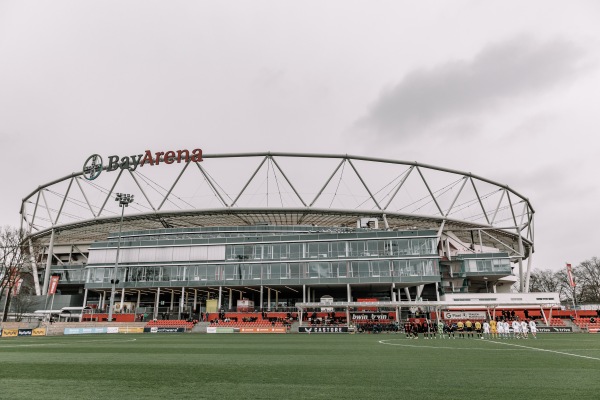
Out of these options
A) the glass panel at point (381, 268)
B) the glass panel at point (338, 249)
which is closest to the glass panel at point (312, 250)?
the glass panel at point (338, 249)

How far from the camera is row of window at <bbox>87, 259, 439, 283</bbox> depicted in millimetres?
58219

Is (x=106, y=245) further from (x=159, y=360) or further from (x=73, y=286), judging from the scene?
(x=159, y=360)

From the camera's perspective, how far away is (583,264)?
8962 cm

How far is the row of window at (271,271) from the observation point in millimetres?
58219

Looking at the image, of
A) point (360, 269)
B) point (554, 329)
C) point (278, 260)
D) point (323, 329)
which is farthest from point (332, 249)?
point (554, 329)

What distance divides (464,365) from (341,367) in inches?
168

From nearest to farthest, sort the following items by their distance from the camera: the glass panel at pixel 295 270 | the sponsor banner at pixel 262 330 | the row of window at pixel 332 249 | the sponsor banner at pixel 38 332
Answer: the sponsor banner at pixel 38 332 → the sponsor banner at pixel 262 330 → the row of window at pixel 332 249 → the glass panel at pixel 295 270

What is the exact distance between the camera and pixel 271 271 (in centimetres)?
6059

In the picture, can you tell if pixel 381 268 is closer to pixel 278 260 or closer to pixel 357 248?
pixel 357 248

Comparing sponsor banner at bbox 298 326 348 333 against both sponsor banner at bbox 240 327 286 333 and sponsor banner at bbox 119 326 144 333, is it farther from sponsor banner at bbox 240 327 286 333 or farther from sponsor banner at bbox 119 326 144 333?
sponsor banner at bbox 119 326 144 333

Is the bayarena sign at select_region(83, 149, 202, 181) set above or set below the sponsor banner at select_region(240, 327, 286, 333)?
above

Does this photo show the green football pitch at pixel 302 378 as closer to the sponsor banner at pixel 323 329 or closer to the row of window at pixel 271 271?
the sponsor banner at pixel 323 329

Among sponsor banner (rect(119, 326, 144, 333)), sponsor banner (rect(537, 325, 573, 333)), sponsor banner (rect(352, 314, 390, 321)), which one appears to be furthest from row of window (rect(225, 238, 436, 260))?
sponsor banner (rect(119, 326, 144, 333))

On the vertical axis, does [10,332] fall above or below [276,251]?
below
